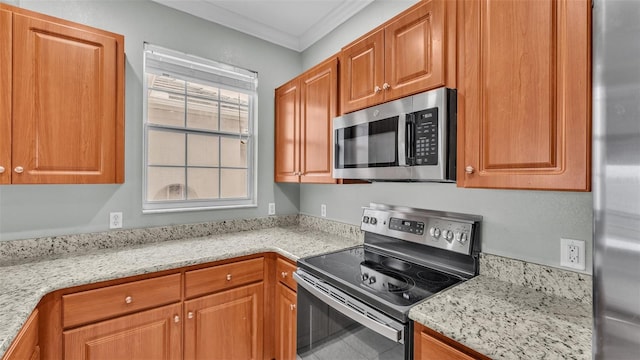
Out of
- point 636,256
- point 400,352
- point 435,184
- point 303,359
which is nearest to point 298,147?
point 435,184

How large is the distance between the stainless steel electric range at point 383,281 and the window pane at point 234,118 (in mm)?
1455

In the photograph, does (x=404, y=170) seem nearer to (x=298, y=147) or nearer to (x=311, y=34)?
(x=298, y=147)

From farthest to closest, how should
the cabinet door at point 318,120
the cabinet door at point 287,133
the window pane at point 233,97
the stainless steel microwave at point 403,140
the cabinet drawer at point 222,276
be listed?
the window pane at point 233,97
the cabinet door at point 287,133
the cabinet door at point 318,120
the cabinet drawer at point 222,276
the stainless steel microwave at point 403,140

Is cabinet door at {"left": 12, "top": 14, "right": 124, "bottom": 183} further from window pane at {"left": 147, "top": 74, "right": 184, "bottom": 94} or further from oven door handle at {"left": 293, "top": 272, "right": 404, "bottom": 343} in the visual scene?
oven door handle at {"left": 293, "top": 272, "right": 404, "bottom": 343}

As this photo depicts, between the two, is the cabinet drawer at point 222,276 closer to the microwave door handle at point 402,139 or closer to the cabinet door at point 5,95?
the cabinet door at point 5,95

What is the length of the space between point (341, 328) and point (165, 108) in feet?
6.61

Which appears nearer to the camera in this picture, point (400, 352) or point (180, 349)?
point (400, 352)

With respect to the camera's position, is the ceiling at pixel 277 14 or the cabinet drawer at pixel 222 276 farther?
the ceiling at pixel 277 14

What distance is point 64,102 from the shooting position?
4.97 ft

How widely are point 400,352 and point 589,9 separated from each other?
129 cm

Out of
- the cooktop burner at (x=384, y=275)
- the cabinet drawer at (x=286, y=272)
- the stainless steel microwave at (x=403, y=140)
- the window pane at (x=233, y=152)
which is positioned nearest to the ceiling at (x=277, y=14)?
the window pane at (x=233, y=152)

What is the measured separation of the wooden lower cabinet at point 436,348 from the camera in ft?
2.94

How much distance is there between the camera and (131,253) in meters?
1.79

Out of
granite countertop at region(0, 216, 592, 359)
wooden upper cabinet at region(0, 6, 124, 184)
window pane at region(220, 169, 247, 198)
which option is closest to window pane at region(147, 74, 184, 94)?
wooden upper cabinet at region(0, 6, 124, 184)
